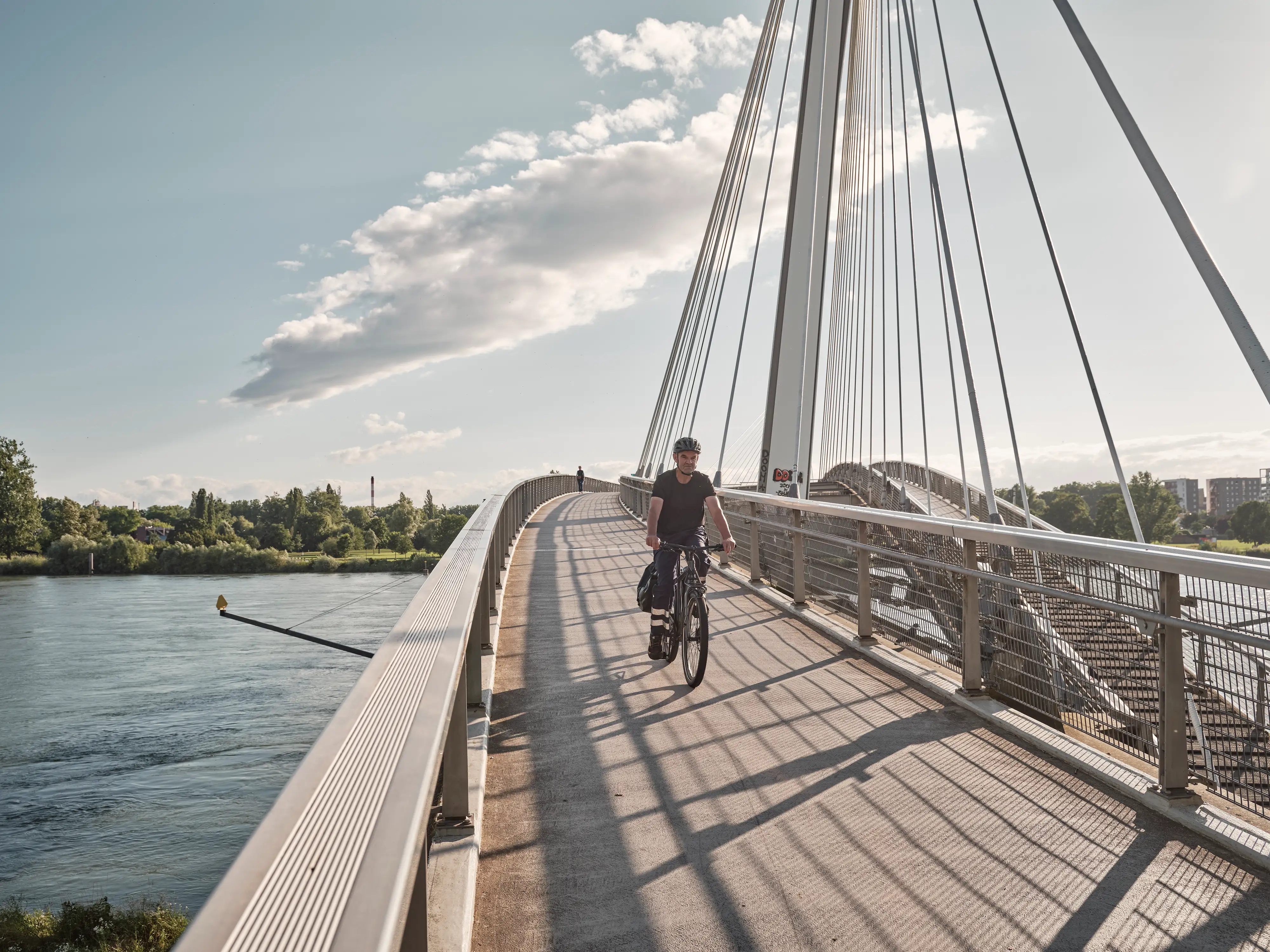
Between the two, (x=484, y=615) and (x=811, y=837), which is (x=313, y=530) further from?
(x=811, y=837)

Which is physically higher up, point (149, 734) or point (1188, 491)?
point (1188, 491)

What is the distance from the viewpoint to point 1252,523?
5872 centimetres

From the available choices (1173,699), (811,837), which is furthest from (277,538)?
(1173,699)

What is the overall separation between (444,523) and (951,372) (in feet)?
403

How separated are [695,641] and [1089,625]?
7.12ft

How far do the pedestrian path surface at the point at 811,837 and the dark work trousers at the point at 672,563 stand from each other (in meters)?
0.81

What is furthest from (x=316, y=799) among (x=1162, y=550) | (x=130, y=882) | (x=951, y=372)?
(x=130, y=882)

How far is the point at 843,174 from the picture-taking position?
803 inches

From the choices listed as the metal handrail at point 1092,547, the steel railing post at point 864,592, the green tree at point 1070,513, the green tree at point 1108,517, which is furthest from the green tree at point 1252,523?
the metal handrail at point 1092,547

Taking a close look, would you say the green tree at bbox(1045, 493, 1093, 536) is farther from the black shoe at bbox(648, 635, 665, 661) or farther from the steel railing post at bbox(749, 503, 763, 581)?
the black shoe at bbox(648, 635, 665, 661)

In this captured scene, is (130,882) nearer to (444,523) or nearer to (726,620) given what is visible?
(726,620)

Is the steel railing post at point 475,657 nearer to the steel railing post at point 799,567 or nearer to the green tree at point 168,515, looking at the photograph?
the steel railing post at point 799,567

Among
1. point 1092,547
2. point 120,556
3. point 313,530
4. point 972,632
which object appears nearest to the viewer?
point 1092,547

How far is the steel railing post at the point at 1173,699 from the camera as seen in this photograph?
3.72 metres
